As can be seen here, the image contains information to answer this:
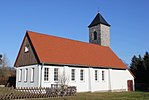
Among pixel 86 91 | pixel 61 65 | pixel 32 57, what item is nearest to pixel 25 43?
pixel 32 57

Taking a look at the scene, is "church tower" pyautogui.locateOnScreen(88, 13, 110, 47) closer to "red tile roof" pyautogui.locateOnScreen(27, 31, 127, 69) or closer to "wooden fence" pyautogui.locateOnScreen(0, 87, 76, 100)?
"red tile roof" pyautogui.locateOnScreen(27, 31, 127, 69)

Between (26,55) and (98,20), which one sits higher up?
(98,20)

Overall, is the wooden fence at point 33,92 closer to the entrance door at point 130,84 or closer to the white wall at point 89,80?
the white wall at point 89,80

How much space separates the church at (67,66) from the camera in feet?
99.3

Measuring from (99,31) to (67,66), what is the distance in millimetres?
19066

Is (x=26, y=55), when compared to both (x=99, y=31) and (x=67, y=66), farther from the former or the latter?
(x=99, y=31)

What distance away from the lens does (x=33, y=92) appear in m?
24.5

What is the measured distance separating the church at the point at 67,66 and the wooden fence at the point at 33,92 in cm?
267

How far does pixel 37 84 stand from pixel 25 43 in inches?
295

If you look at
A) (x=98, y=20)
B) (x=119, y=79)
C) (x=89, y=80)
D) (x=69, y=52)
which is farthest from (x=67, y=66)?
(x=98, y=20)

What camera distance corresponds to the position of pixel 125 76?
43500mm

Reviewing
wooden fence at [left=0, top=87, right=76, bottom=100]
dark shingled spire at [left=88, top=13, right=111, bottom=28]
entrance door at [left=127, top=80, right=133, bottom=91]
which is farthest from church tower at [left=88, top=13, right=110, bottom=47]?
wooden fence at [left=0, top=87, right=76, bottom=100]

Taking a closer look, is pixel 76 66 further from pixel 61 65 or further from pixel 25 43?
pixel 25 43

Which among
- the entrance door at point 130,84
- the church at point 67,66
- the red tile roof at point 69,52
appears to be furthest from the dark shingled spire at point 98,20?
the entrance door at point 130,84
